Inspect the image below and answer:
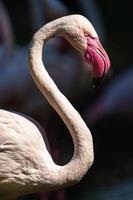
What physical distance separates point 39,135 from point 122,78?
466 cm

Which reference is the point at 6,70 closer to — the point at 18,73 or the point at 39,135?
the point at 18,73

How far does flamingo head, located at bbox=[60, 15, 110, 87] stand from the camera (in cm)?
429

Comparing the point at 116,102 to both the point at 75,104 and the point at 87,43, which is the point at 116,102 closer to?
the point at 75,104

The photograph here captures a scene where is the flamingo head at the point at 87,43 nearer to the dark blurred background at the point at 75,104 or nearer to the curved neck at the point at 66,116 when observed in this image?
the curved neck at the point at 66,116

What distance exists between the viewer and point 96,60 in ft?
14.1

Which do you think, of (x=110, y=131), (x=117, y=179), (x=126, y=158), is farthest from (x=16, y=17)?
(x=117, y=179)

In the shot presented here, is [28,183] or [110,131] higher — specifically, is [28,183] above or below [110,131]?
above

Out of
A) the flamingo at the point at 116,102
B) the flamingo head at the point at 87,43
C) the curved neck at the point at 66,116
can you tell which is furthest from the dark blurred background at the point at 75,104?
the flamingo head at the point at 87,43

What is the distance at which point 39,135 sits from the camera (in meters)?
4.29

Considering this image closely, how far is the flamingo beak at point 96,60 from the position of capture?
168 inches

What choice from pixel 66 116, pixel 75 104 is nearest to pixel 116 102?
pixel 75 104

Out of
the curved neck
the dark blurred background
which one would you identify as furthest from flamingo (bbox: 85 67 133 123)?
the curved neck

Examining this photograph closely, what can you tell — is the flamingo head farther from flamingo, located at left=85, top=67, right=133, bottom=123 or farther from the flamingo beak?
flamingo, located at left=85, top=67, right=133, bottom=123

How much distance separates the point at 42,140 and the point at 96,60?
0.43 meters
